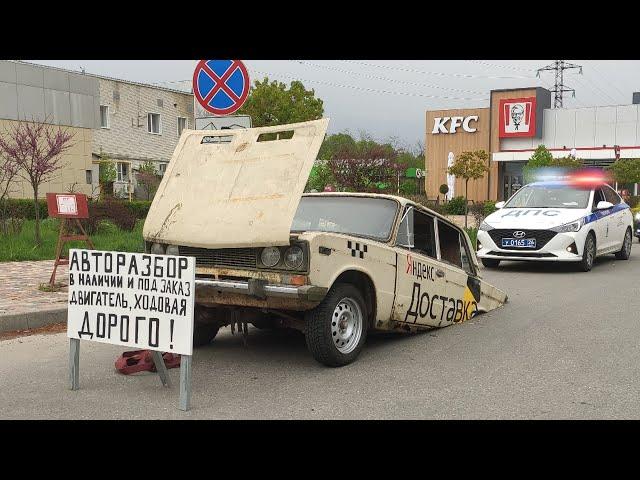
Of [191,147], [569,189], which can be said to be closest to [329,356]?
[191,147]

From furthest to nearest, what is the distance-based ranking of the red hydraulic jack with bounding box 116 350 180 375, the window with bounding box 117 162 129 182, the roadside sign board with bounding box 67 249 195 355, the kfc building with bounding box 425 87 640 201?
1. the kfc building with bounding box 425 87 640 201
2. the window with bounding box 117 162 129 182
3. the red hydraulic jack with bounding box 116 350 180 375
4. the roadside sign board with bounding box 67 249 195 355

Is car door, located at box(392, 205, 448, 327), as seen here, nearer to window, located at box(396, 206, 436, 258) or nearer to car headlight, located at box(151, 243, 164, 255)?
window, located at box(396, 206, 436, 258)

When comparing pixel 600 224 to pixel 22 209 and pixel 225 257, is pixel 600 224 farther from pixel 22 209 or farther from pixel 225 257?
pixel 22 209

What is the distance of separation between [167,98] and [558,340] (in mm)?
40216

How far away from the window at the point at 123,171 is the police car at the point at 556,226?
1220 inches

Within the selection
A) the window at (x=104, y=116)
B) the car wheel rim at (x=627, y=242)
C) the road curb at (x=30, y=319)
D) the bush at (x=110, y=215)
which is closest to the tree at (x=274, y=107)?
the window at (x=104, y=116)

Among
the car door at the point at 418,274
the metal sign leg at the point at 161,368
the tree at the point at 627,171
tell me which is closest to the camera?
the metal sign leg at the point at 161,368

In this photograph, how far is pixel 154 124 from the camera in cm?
4341

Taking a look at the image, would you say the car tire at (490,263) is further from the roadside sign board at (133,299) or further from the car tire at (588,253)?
the roadside sign board at (133,299)

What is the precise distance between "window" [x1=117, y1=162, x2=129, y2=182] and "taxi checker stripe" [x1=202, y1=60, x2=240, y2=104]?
33360 millimetres

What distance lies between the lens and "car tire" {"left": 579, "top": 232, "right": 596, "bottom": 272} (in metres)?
12.7

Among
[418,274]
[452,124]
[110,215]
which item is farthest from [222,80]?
[452,124]

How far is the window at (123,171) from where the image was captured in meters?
40.6

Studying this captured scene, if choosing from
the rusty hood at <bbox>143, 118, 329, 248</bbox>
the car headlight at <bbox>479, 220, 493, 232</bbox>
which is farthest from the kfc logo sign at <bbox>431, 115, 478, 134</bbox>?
the rusty hood at <bbox>143, 118, 329, 248</bbox>
